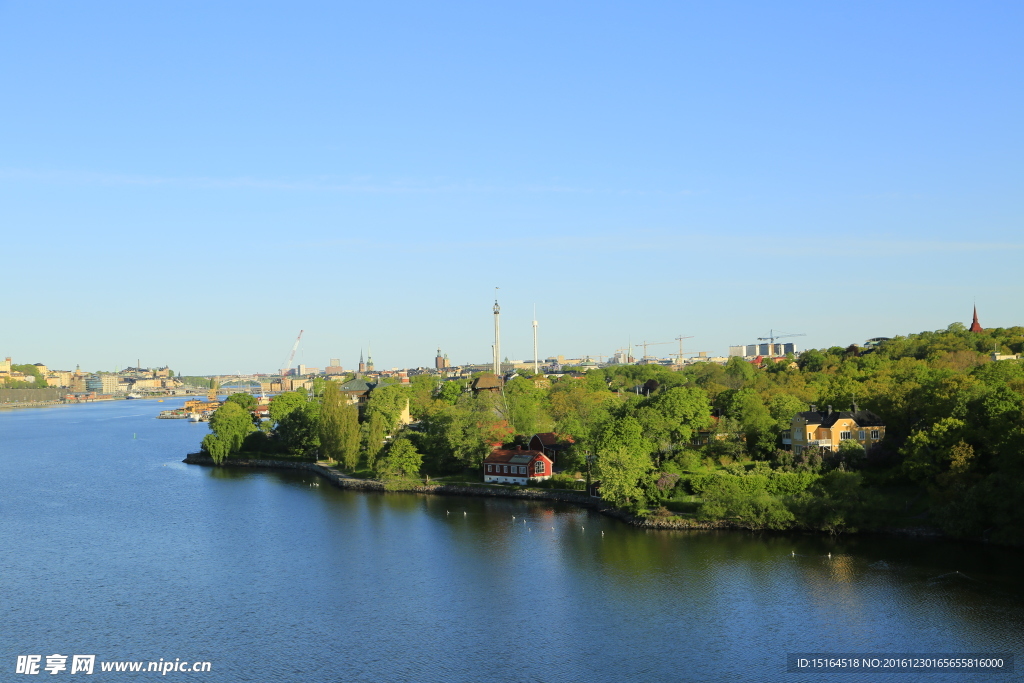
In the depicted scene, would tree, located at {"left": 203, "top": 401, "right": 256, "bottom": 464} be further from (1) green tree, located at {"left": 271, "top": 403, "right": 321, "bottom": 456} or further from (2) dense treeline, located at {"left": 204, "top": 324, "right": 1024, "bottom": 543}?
(1) green tree, located at {"left": 271, "top": 403, "right": 321, "bottom": 456}

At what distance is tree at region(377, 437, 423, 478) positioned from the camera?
45.6 meters

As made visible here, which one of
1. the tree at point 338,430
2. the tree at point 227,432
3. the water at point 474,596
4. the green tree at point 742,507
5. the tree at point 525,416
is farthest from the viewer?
the tree at point 227,432

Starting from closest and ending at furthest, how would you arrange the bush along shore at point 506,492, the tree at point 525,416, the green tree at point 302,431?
the bush along shore at point 506,492 → the tree at point 525,416 → the green tree at point 302,431

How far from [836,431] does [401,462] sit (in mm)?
21542

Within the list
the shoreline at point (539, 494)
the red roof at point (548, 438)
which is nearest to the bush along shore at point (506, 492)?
the shoreline at point (539, 494)

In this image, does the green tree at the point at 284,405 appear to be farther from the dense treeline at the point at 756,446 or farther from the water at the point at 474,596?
the water at the point at 474,596

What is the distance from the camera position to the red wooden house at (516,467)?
142 feet

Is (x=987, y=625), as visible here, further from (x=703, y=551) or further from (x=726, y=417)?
(x=726, y=417)

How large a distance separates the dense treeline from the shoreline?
377mm

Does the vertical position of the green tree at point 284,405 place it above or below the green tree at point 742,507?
above

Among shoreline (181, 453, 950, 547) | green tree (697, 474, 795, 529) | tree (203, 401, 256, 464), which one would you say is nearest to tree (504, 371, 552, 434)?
shoreline (181, 453, 950, 547)

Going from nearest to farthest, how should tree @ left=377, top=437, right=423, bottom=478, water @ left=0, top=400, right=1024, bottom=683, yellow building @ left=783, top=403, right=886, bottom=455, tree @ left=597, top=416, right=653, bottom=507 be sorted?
1. water @ left=0, top=400, right=1024, bottom=683
2. tree @ left=597, top=416, right=653, bottom=507
3. yellow building @ left=783, top=403, right=886, bottom=455
4. tree @ left=377, top=437, right=423, bottom=478

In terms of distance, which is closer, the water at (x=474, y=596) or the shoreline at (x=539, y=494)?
the water at (x=474, y=596)

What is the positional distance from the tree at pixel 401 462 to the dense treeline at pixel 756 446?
0.32 ft
